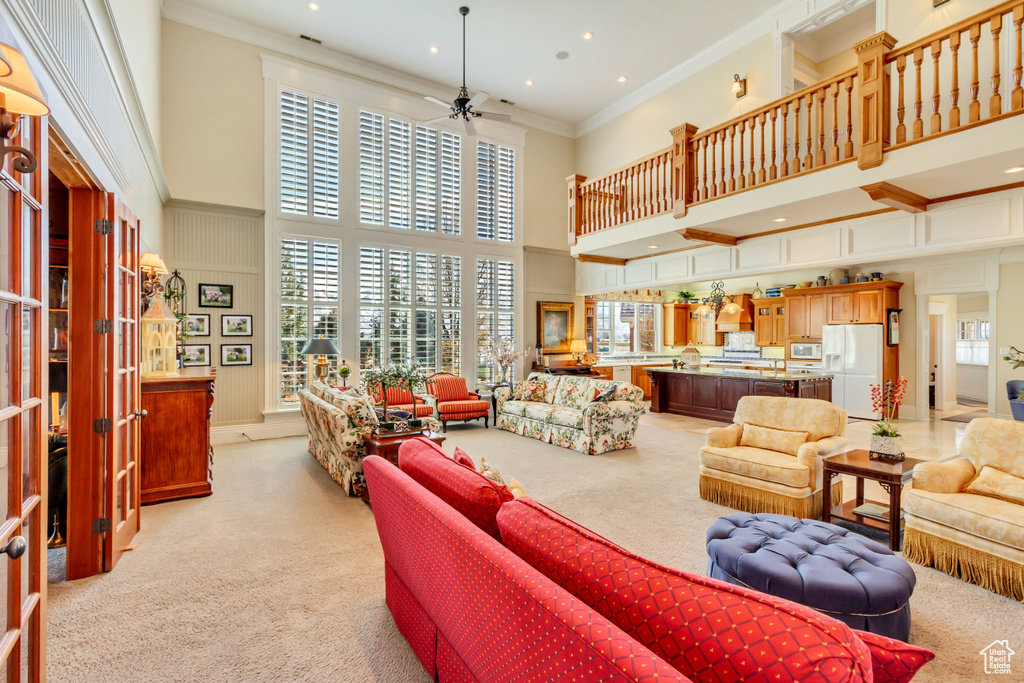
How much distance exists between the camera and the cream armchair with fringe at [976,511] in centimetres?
246

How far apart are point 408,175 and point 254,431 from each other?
4.62 metres

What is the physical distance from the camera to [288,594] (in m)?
2.57

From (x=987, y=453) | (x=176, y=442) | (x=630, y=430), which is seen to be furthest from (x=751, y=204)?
(x=176, y=442)

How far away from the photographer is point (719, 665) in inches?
33.7

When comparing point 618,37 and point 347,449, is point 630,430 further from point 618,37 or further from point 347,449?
point 618,37

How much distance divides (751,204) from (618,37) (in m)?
3.36

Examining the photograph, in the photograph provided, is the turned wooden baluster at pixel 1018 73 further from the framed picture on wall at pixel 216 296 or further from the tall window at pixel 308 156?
the framed picture on wall at pixel 216 296

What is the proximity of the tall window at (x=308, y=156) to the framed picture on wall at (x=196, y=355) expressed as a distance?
223 cm

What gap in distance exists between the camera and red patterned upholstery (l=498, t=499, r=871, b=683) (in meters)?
0.78

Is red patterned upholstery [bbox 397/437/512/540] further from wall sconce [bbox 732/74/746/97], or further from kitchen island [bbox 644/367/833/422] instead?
wall sconce [bbox 732/74/746/97]

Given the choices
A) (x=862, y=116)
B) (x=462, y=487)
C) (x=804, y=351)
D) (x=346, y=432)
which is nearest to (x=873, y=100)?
(x=862, y=116)

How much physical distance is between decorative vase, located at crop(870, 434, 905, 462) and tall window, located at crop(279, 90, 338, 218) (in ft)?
23.3

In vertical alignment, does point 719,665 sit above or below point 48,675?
above

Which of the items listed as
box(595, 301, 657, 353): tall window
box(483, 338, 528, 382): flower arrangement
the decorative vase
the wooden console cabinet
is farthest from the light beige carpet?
box(595, 301, 657, 353): tall window
